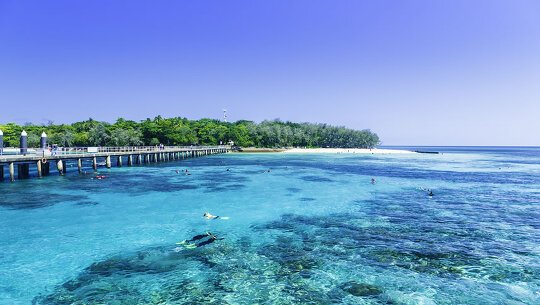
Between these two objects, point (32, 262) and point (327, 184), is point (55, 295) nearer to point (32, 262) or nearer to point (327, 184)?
point (32, 262)

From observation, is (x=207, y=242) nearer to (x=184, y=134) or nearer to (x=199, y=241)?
(x=199, y=241)

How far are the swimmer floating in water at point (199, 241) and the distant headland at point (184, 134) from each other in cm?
10182

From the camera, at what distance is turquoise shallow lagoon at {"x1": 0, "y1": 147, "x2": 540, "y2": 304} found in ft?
39.2

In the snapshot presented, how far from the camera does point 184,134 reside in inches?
5054

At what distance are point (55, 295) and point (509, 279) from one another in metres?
16.7

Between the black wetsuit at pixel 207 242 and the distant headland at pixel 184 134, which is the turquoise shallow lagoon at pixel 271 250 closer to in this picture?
the black wetsuit at pixel 207 242

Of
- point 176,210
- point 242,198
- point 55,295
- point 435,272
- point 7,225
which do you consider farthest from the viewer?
point 242,198

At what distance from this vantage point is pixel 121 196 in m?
31.6

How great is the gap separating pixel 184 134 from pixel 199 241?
11484 cm

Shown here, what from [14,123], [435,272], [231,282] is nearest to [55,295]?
[231,282]

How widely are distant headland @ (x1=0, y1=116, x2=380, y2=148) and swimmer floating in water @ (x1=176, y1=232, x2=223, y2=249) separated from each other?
334ft

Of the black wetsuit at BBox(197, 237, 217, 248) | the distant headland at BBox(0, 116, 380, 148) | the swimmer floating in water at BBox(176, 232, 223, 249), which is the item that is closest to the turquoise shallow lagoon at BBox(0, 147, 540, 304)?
the swimmer floating in water at BBox(176, 232, 223, 249)

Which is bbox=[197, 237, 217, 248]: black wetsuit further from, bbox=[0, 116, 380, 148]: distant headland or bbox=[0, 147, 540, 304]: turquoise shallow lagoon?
bbox=[0, 116, 380, 148]: distant headland

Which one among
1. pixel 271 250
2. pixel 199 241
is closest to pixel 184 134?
pixel 199 241
